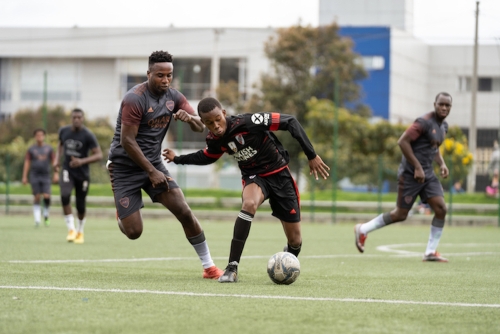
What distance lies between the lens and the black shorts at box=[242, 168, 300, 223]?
8422mm

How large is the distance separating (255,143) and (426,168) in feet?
15.0

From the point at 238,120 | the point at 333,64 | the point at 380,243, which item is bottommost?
the point at 380,243

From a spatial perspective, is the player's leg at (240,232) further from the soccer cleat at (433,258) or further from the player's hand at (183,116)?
the soccer cleat at (433,258)

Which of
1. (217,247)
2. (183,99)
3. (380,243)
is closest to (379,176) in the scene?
(380,243)

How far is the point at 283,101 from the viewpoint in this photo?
44844mm

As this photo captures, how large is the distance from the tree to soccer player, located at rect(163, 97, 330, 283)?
117 ft

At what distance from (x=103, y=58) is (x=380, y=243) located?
45.0m

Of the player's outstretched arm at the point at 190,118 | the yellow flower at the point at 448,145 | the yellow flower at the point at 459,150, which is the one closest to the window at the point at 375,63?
the yellow flower at the point at 459,150

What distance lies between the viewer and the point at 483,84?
5500 cm

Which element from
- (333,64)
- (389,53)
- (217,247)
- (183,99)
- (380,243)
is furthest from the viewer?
(389,53)

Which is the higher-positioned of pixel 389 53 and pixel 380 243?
pixel 389 53

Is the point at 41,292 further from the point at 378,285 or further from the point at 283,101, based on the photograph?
the point at 283,101

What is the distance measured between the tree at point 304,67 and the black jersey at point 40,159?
24749 mm

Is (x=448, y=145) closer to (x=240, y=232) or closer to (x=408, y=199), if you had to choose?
(x=408, y=199)
